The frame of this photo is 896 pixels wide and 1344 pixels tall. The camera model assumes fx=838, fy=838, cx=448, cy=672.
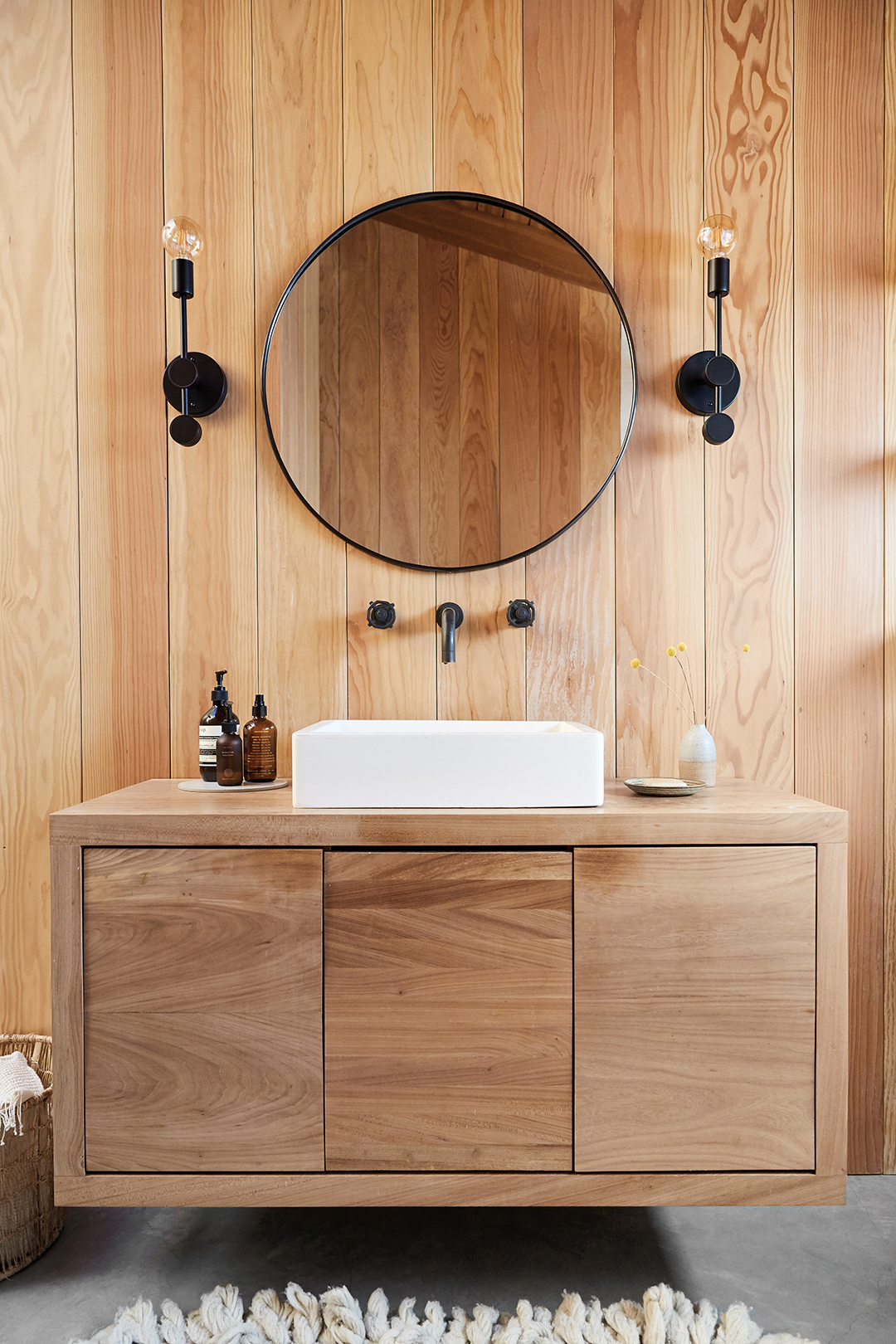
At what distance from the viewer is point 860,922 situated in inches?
68.1

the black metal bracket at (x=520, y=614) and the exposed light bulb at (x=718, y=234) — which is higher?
the exposed light bulb at (x=718, y=234)

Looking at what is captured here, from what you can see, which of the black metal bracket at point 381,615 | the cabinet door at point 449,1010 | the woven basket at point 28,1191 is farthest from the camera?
the black metal bracket at point 381,615

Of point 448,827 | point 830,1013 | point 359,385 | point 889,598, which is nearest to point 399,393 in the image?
point 359,385

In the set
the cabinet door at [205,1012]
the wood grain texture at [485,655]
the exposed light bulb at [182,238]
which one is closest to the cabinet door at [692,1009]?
the cabinet door at [205,1012]

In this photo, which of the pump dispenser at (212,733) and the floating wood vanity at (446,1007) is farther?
the pump dispenser at (212,733)

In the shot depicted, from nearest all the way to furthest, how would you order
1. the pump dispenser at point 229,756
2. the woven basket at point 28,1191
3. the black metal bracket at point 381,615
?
the woven basket at point 28,1191 → the pump dispenser at point 229,756 → the black metal bracket at point 381,615

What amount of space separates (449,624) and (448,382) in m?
0.50

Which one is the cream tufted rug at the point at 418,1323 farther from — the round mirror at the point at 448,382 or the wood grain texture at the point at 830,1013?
the round mirror at the point at 448,382

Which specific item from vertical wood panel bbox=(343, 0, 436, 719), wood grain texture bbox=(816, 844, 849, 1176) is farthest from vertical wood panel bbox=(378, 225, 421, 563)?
wood grain texture bbox=(816, 844, 849, 1176)

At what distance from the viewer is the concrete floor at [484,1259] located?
136cm

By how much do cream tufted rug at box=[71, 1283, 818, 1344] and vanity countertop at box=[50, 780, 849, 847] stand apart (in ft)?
2.41

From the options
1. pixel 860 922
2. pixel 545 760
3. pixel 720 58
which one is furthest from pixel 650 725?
pixel 720 58

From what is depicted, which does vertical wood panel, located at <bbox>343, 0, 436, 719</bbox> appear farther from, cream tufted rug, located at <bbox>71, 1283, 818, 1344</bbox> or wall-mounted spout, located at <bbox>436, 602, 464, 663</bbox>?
cream tufted rug, located at <bbox>71, 1283, 818, 1344</bbox>

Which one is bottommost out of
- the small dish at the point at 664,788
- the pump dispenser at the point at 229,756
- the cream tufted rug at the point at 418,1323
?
the cream tufted rug at the point at 418,1323
